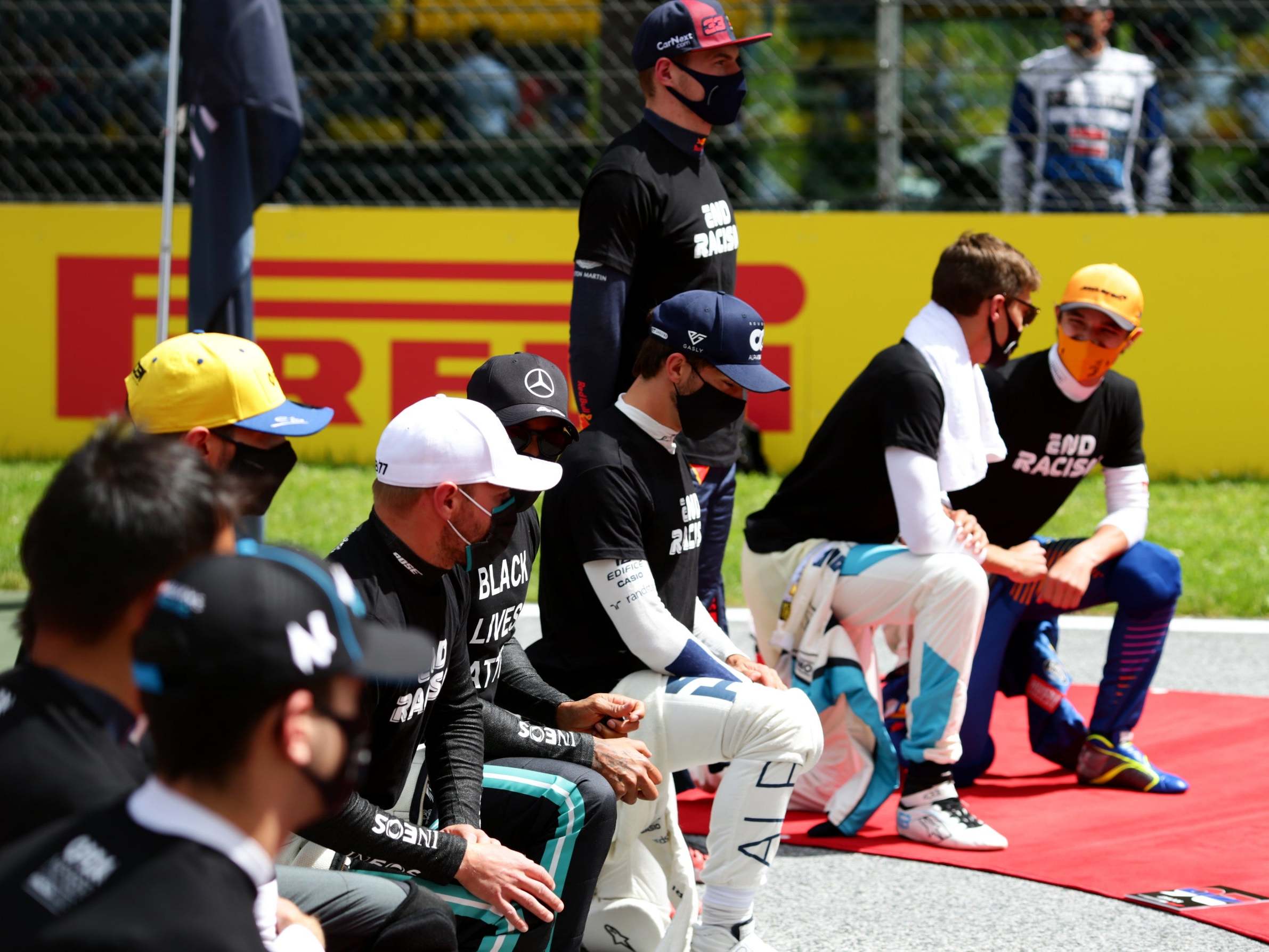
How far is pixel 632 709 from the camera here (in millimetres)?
3637

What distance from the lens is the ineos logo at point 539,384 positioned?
4.05m

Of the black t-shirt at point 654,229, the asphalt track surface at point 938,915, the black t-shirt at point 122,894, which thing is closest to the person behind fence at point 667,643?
the asphalt track surface at point 938,915

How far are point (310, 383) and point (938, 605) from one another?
611cm

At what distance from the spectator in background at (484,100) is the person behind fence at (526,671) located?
19.5 ft

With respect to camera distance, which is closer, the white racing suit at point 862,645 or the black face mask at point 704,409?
the black face mask at point 704,409

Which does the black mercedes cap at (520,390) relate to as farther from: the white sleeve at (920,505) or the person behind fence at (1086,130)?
the person behind fence at (1086,130)

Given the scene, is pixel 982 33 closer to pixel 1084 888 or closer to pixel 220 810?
pixel 1084 888

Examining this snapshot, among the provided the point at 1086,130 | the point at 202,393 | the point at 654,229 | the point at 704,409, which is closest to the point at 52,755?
the point at 202,393

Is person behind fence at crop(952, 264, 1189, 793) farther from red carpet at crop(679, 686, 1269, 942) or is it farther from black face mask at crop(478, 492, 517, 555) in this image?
black face mask at crop(478, 492, 517, 555)

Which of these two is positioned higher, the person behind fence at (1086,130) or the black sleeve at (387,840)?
the person behind fence at (1086,130)

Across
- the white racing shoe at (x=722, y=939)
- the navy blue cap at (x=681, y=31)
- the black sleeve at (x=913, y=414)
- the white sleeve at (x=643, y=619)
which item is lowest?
the white racing shoe at (x=722, y=939)

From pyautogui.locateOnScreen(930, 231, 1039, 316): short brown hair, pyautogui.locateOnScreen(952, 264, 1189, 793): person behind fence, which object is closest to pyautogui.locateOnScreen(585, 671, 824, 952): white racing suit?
pyautogui.locateOnScreen(930, 231, 1039, 316): short brown hair

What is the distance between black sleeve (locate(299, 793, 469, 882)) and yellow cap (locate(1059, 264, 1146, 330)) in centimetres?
303

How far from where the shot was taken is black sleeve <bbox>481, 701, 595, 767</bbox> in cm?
347
